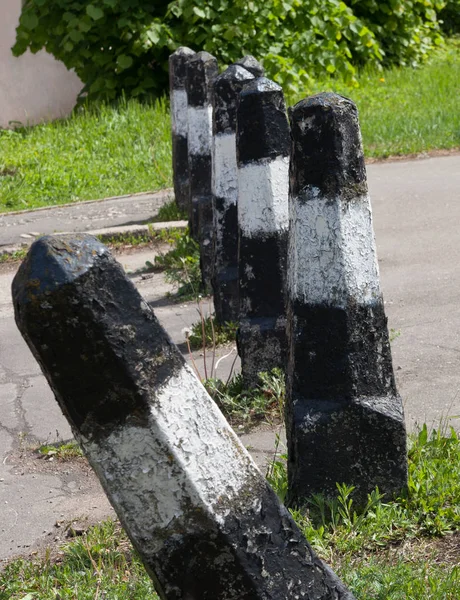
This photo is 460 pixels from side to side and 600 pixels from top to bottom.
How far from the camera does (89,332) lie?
1.77 meters

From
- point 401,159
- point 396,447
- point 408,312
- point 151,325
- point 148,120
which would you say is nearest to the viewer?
point 151,325

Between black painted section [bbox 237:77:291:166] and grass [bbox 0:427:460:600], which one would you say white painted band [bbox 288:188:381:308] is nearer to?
grass [bbox 0:427:460:600]

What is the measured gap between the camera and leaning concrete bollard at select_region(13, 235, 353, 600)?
5.78 feet

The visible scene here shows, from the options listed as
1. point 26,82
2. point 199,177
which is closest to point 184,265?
point 199,177

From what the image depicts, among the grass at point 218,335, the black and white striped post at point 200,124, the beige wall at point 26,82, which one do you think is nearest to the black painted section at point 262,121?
the grass at point 218,335

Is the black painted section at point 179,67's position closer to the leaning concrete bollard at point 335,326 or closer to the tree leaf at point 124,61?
the tree leaf at point 124,61

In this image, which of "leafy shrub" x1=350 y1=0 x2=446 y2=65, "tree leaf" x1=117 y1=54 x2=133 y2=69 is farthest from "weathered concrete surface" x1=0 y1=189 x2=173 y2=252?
"leafy shrub" x1=350 y1=0 x2=446 y2=65

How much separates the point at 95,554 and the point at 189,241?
4.47 metres

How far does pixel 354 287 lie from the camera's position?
316 centimetres

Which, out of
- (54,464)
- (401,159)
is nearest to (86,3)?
(401,159)

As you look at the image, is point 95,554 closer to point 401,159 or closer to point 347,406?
point 347,406

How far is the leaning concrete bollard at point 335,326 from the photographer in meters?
3.10

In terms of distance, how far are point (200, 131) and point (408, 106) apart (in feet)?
21.5

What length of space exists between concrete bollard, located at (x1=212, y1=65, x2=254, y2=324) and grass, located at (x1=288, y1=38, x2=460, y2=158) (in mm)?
5782
